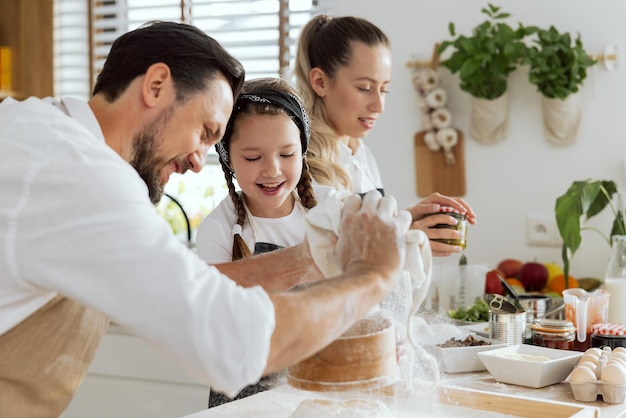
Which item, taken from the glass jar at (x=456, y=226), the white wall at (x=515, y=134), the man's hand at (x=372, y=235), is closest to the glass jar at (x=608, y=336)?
the glass jar at (x=456, y=226)

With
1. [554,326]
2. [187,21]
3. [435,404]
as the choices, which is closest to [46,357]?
[435,404]

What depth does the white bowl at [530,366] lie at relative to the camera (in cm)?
173

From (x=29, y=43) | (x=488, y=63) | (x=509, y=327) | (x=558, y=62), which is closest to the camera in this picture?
(x=509, y=327)

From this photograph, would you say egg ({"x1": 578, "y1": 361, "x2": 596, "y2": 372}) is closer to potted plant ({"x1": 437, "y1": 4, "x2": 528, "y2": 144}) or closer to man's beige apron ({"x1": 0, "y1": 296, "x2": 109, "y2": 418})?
man's beige apron ({"x1": 0, "y1": 296, "x2": 109, "y2": 418})

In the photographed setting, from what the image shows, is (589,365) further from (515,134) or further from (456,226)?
(515,134)

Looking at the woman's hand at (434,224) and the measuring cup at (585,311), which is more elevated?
the woman's hand at (434,224)

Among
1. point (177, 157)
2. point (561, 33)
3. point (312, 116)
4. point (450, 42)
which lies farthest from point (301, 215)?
point (561, 33)

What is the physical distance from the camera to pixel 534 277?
105 inches

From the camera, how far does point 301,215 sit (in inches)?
80.4

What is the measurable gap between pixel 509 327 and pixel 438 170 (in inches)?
46.5

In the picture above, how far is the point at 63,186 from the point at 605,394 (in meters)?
1.05

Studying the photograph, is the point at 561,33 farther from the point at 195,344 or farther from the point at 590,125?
the point at 195,344

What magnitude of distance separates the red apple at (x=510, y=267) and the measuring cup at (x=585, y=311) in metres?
0.70

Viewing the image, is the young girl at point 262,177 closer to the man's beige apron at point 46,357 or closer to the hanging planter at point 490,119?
the man's beige apron at point 46,357
